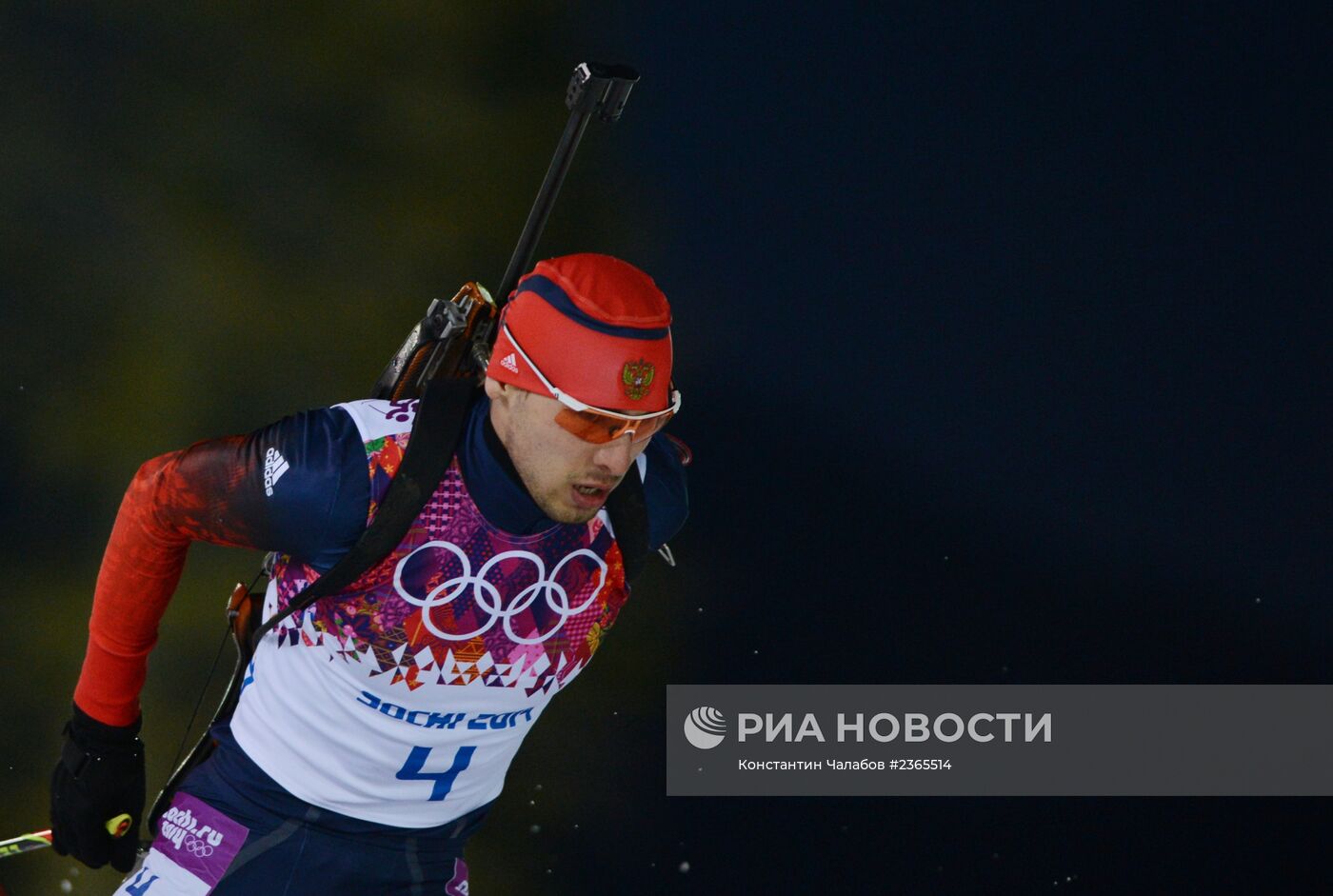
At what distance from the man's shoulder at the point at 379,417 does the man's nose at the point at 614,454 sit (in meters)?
0.21

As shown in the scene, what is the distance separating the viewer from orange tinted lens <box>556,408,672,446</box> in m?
1.67

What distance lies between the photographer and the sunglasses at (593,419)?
5.45ft

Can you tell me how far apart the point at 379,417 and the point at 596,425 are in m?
0.24

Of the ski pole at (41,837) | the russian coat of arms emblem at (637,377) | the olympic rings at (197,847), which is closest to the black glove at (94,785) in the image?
the ski pole at (41,837)

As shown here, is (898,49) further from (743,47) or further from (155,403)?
(155,403)

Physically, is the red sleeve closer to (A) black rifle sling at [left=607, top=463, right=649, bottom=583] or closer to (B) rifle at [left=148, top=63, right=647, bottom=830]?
(B) rifle at [left=148, top=63, right=647, bottom=830]

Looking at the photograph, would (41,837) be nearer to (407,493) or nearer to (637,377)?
(407,493)

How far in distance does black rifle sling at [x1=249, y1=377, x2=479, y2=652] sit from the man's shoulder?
0.02 metres

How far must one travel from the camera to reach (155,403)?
2768 millimetres

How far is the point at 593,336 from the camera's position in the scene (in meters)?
1.65

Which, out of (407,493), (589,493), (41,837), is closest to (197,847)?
(41,837)

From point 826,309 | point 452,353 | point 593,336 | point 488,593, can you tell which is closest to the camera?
point 593,336

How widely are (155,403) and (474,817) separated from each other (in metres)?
1.15

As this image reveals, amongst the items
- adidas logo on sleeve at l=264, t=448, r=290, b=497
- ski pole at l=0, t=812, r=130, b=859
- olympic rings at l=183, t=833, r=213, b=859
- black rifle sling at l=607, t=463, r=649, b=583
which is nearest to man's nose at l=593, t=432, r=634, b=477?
black rifle sling at l=607, t=463, r=649, b=583
